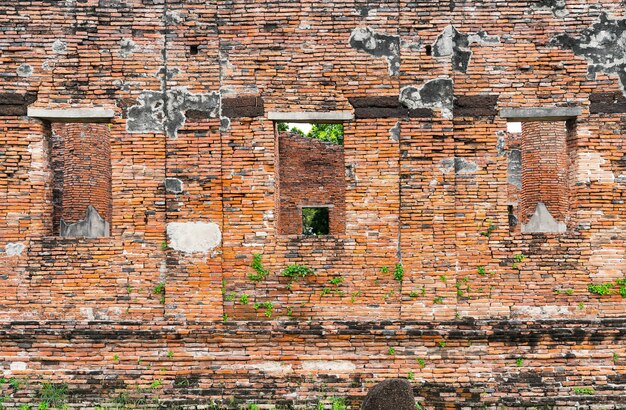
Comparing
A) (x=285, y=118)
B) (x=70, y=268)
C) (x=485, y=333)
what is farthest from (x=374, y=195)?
(x=70, y=268)

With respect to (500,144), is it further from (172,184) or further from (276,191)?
(172,184)

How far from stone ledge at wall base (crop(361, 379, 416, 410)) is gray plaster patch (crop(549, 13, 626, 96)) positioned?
480 centimetres

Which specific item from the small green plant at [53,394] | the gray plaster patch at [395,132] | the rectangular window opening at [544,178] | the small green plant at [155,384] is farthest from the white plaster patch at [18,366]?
the rectangular window opening at [544,178]

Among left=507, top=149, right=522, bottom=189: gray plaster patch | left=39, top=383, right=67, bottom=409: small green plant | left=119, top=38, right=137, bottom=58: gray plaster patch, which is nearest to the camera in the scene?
left=39, top=383, right=67, bottom=409: small green plant

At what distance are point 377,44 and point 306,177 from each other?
7.12 m

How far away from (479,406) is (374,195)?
2853 mm

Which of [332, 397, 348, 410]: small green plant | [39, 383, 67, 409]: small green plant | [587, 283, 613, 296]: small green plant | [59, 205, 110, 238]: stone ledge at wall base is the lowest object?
[332, 397, 348, 410]: small green plant

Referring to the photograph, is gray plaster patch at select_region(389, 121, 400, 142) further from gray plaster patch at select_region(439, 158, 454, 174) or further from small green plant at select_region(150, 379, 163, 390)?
small green plant at select_region(150, 379, 163, 390)

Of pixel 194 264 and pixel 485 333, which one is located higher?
pixel 194 264

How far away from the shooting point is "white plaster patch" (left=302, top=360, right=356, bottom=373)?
7.84 m

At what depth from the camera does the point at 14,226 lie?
8.11 m

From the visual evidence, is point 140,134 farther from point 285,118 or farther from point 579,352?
point 579,352

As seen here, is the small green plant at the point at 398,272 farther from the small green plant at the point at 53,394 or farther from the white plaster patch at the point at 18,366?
the white plaster patch at the point at 18,366

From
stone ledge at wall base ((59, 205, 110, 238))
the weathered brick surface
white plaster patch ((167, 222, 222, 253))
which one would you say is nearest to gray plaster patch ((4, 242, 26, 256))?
the weathered brick surface
